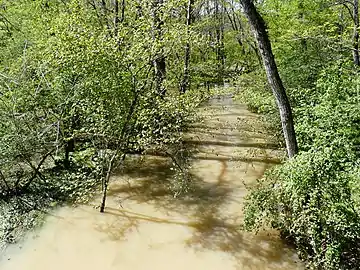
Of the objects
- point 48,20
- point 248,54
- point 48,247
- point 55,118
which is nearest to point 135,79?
point 55,118

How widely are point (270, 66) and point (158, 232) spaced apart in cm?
325

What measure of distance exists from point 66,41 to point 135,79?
155 centimetres

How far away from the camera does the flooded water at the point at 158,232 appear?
5168 mm

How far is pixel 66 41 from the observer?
677 centimetres

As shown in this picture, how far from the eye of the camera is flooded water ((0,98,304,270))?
17.0 feet

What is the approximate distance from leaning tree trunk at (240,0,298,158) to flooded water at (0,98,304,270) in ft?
5.49

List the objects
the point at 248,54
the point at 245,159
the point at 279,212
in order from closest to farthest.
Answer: the point at 279,212, the point at 245,159, the point at 248,54

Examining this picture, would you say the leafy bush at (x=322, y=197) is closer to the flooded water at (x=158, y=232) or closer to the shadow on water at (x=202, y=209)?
the shadow on water at (x=202, y=209)

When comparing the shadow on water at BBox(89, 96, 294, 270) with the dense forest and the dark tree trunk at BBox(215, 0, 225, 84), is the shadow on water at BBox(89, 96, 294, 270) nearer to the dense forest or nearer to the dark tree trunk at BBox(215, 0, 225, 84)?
the dense forest

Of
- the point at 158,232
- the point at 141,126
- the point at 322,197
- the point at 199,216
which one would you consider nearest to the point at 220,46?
the point at 141,126

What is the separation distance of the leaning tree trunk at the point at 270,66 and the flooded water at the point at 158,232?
1674mm

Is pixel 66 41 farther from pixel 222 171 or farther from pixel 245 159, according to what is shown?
pixel 245 159

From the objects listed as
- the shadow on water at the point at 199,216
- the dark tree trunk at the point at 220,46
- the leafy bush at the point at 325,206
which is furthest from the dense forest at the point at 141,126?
the dark tree trunk at the point at 220,46

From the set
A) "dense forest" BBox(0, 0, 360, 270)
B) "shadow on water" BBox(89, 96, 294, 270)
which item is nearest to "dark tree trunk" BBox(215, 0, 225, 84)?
"dense forest" BBox(0, 0, 360, 270)
